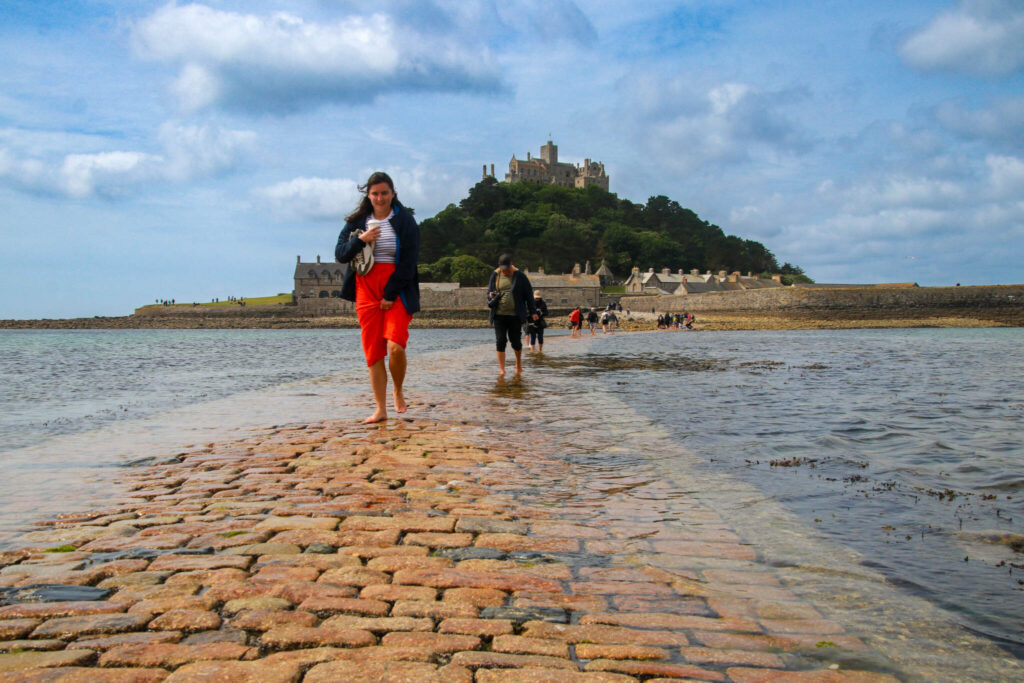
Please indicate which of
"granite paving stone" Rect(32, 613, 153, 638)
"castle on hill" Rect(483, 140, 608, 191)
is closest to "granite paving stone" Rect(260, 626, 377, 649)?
"granite paving stone" Rect(32, 613, 153, 638)

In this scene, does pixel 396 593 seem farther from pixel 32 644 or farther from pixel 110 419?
pixel 110 419

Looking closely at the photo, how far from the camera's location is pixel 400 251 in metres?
5.94

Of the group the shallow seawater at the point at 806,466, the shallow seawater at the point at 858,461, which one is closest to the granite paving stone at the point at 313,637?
the shallow seawater at the point at 806,466

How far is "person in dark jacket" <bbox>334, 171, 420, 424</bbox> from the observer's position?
5871mm

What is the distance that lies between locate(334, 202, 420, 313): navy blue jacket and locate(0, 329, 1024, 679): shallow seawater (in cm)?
136

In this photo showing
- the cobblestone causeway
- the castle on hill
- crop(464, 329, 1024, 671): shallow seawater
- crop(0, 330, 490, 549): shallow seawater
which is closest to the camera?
the cobblestone causeway

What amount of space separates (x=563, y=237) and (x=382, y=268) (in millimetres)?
104892

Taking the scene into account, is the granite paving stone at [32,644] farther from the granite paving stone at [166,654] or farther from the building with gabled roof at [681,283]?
the building with gabled roof at [681,283]

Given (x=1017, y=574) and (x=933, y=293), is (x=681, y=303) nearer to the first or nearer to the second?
(x=933, y=293)

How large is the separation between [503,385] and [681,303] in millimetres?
58123

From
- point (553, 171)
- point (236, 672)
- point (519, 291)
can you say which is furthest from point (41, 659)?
point (553, 171)

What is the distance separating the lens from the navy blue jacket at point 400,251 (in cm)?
586

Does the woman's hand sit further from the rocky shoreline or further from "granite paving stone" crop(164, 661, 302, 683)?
the rocky shoreline

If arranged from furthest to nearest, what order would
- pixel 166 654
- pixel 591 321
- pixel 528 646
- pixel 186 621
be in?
pixel 591 321, pixel 186 621, pixel 528 646, pixel 166 654
